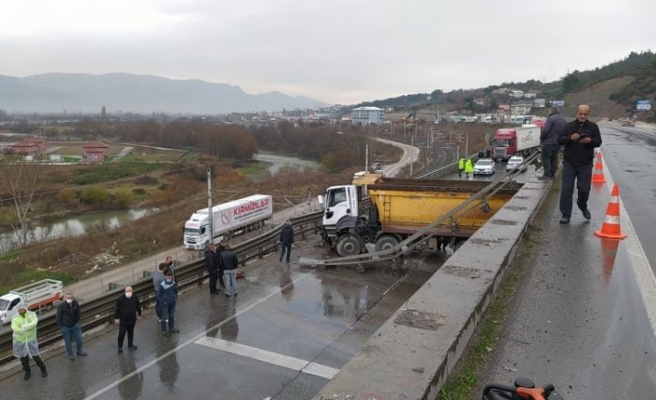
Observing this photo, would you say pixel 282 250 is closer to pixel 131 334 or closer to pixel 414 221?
pixel 414 221

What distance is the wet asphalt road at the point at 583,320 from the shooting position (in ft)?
11.4

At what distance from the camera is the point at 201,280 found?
41.5 ft

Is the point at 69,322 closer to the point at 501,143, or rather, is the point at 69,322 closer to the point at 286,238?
the point at 286,238

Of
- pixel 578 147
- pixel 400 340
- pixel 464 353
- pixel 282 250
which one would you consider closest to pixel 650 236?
pixel 578 147

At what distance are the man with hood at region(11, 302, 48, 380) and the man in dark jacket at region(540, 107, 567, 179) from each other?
11.3m

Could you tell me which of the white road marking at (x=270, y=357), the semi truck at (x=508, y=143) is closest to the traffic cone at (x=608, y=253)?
the white road marking at (x=270, y=357)

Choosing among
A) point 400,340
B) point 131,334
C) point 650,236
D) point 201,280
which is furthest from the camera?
point 201,280

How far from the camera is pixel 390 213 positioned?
1597 centimetres

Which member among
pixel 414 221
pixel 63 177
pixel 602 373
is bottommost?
pixel 63 177

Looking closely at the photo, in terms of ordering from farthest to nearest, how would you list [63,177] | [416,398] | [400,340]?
[63,177], [400,340], [416,398]

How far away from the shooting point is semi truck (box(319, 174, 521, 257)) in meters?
15.2

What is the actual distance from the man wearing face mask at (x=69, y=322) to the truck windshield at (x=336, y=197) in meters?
8.94

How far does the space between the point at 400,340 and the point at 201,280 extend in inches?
393

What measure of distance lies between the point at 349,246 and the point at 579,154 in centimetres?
875
